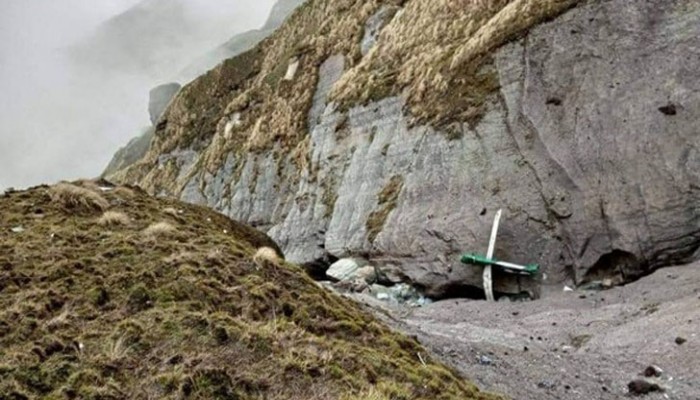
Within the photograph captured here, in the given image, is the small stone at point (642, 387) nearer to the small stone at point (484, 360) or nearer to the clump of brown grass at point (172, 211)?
the small stone at point (484, 360)

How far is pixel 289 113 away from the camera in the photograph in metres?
59.7

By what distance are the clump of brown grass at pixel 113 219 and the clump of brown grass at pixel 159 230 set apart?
1087 mm

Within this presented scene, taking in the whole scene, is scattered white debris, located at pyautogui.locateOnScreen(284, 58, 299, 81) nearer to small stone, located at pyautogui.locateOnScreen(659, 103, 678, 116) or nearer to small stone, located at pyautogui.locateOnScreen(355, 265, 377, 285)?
small stone, located at pyautogui.locateOnScreen(355, 265, 377, 285)

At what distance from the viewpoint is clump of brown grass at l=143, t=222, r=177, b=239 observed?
53.6ft

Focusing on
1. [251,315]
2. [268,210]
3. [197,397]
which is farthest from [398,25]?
[197,397]

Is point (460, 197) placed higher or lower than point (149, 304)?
lower

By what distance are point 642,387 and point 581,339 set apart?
5704mm

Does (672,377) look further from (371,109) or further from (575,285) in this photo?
(371,109)

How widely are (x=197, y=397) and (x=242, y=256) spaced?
7.18 m

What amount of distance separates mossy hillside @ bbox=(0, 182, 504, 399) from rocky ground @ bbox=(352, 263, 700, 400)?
11.1 feet

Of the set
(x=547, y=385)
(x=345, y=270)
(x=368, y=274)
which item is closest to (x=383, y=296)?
(x=368, y=274)

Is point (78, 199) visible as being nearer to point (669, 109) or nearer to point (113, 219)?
point (113, 219)

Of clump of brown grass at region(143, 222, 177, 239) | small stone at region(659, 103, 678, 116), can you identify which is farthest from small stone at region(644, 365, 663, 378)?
small stone at region(659, 103, 678, 116)

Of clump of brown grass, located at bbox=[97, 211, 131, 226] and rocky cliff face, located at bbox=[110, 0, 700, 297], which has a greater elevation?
clump of brown grass, located at bbox=[97, 211, 131, 226]
